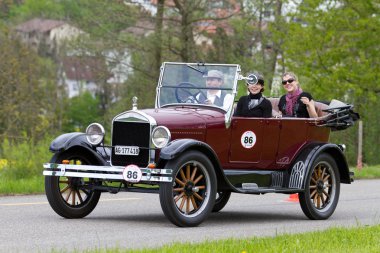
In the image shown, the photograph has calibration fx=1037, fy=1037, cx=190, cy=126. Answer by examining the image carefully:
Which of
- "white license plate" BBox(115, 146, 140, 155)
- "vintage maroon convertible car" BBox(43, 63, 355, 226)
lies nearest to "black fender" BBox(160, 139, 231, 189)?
"vintage maroon convertible car" BBox(43, 63, 355, 226)

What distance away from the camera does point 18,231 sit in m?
10.9

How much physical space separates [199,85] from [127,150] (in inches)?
66.9

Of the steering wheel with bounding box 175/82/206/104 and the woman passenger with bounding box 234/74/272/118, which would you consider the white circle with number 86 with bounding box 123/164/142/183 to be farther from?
the woman passenger with bounding box 234/74/272/118

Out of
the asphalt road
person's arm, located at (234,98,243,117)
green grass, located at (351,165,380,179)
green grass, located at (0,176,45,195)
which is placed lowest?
green grass, located at (351,165,380,179)

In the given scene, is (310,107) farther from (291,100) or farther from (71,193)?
(71,193)

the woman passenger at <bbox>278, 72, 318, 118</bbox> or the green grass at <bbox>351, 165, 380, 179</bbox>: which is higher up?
the woman passenger at <bbox>278, 72, 318, 118</bbox>

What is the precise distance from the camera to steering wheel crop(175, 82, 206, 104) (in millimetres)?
13273

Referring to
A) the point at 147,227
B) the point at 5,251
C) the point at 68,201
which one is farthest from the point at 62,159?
the point at 5,251

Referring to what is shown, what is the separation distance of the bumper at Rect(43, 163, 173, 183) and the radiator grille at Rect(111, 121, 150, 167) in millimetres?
394

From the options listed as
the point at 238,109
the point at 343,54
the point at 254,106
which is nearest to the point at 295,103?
the point at 254,106

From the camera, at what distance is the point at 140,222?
12.3 metres

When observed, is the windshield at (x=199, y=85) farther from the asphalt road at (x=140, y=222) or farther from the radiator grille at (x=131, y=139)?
the asphalt road at (x=140, y=222)

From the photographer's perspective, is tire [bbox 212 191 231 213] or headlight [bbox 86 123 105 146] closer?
headlight [bbox 86 123 105 146]

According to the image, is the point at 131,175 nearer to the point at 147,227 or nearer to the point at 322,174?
the point at 147,227
